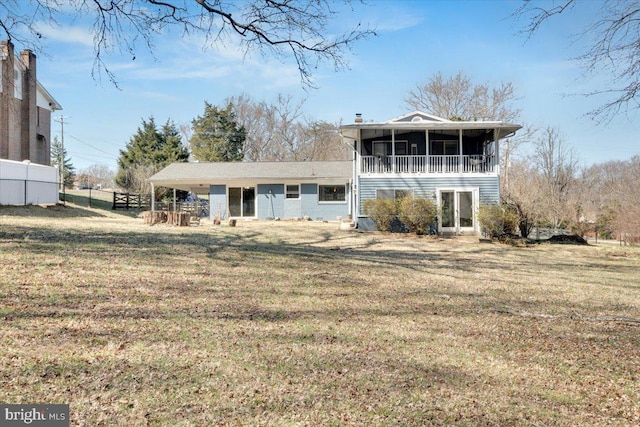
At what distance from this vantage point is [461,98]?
30.7 m

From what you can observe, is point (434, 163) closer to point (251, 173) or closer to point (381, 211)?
point (381, 211)

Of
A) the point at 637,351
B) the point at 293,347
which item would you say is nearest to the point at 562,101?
the point at 637,351

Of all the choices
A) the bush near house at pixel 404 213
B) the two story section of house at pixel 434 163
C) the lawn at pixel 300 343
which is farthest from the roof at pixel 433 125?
the lawn at pixel 300 343

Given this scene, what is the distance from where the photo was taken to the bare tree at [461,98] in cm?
3008

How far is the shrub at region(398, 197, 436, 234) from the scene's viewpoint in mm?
15977

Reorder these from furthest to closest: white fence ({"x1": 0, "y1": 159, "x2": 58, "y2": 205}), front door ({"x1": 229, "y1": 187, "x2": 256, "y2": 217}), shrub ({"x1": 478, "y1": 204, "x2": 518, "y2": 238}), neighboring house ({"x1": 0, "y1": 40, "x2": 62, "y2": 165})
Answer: neighboring house ({"x1": 0, "y1": 40, "x2": 62, "y2": 165}) < front door ({"x1": 229, "y1": 187, "x2": 256, "y2": 217}) < white fence ({"x1": 0, "y1": 159, "x2": 58, "y2": 205}) < shrub ({"x1": 478, "y1": 204, "x2": 518, "y2": 238})

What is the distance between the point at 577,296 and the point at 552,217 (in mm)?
17684

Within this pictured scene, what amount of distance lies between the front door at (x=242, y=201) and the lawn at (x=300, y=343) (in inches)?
571

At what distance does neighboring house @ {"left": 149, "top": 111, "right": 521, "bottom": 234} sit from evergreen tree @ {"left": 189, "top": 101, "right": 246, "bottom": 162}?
16.6 m

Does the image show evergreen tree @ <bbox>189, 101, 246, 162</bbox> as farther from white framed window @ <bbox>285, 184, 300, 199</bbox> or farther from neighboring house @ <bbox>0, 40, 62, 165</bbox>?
white framed window @ <bbox>285, 184, 300, 199</bbox>

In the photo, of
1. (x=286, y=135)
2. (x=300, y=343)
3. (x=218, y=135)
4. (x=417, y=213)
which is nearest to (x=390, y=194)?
(x=417, y=213)

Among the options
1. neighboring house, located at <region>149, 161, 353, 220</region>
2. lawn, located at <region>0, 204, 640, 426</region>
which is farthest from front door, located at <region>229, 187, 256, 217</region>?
lawn, located at <region>0, 204, 640, 426</region>

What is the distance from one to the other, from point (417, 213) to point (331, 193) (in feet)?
23.8

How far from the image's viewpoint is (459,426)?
256cm
